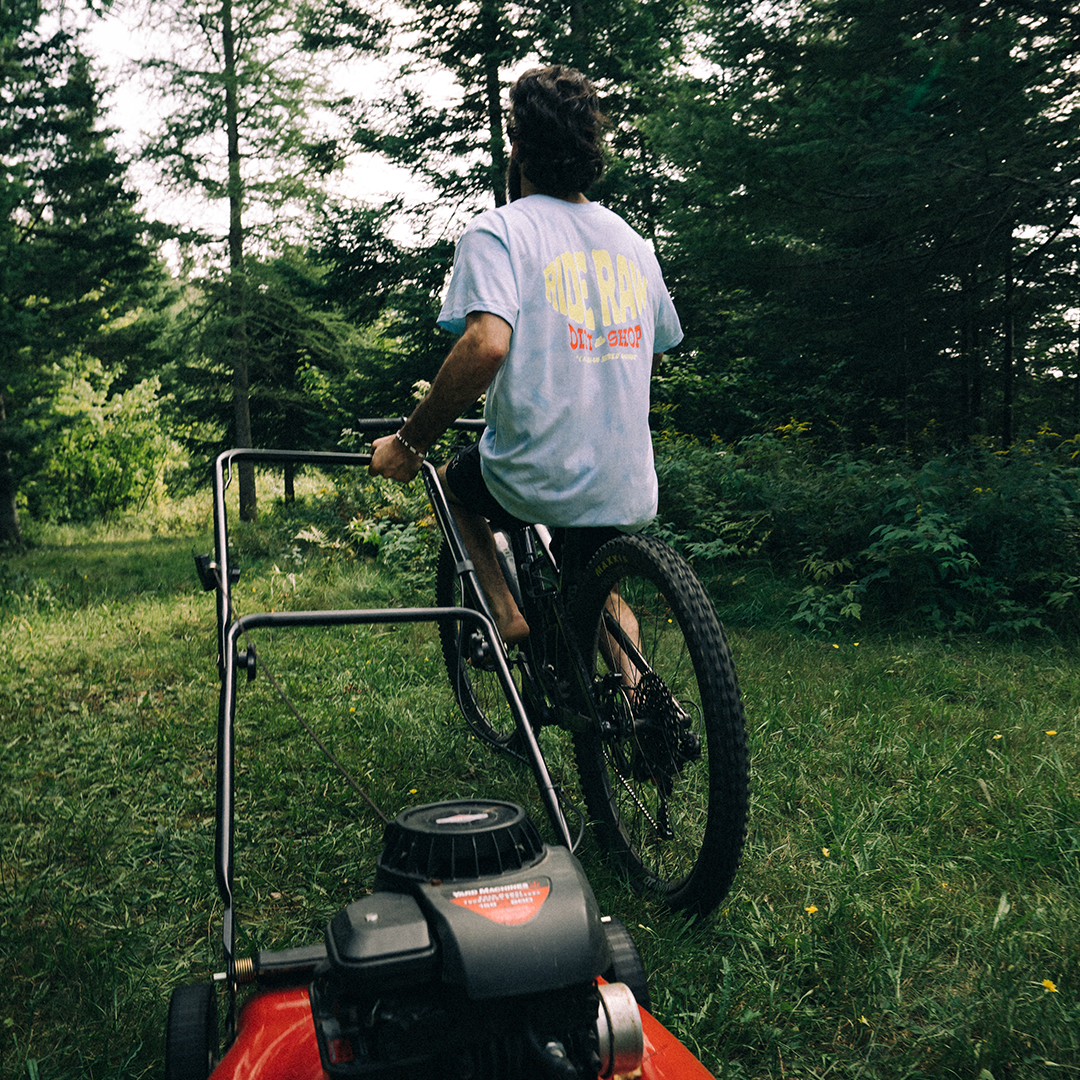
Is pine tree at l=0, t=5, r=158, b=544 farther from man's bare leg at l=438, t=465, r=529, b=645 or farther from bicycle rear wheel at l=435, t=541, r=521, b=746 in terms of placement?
man's bare leg at l=438, t=465, r=529, b=645

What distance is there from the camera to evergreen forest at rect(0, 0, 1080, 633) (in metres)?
5.00

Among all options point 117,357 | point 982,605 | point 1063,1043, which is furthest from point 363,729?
point 117,357

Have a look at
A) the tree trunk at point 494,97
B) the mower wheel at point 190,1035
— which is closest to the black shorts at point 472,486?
the mower wheel at point 190,1035

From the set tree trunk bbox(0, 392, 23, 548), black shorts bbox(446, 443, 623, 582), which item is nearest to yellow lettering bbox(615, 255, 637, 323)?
black shorts bbox(446, 443, 623, 582)

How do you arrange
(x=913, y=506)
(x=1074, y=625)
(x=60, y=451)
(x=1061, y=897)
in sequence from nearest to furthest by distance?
(x=1061, y=897), (x=1074, y=625), (x=913, y=506), (x=60, y=451)

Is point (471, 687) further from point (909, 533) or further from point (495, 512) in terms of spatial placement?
point (909, 533)

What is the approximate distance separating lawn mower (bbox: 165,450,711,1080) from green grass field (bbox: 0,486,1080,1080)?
0.64 metres

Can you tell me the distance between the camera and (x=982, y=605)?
491 cm

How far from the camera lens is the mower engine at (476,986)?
99 centimetres

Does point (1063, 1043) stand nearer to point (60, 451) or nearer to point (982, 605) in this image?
point (982, 605)

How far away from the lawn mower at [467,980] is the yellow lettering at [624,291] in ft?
4.14

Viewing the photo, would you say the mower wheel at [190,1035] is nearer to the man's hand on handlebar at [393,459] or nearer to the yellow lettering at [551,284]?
the man's hand on handlebar at [393,459]

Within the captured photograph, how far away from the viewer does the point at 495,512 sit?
246 centimetres

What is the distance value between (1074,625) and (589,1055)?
4515 mm
